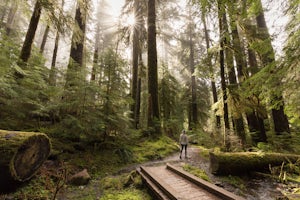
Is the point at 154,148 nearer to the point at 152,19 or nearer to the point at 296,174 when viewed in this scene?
the point at 296,174

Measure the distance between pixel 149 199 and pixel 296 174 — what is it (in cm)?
570

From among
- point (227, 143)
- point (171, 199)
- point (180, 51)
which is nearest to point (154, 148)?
point (227, 143)

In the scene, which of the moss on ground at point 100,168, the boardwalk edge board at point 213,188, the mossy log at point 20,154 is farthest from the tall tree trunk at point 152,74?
the mossy log at point 20,154

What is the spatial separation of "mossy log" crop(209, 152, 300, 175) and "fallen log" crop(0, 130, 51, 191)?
6.01m

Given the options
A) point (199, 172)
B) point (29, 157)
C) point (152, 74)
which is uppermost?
point (152, 74)

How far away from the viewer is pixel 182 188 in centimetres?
452

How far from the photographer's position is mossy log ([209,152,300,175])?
5.76 meters

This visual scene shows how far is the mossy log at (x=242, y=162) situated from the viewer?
5.76 meters

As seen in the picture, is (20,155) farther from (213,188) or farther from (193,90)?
(193,90)

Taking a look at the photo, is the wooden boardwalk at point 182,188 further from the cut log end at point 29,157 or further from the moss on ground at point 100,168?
the cut log end at point 29,157

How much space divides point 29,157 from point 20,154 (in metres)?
0.32

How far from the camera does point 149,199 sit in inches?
180

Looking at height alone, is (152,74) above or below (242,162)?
above

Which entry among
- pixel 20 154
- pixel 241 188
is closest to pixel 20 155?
pixel 20 154
